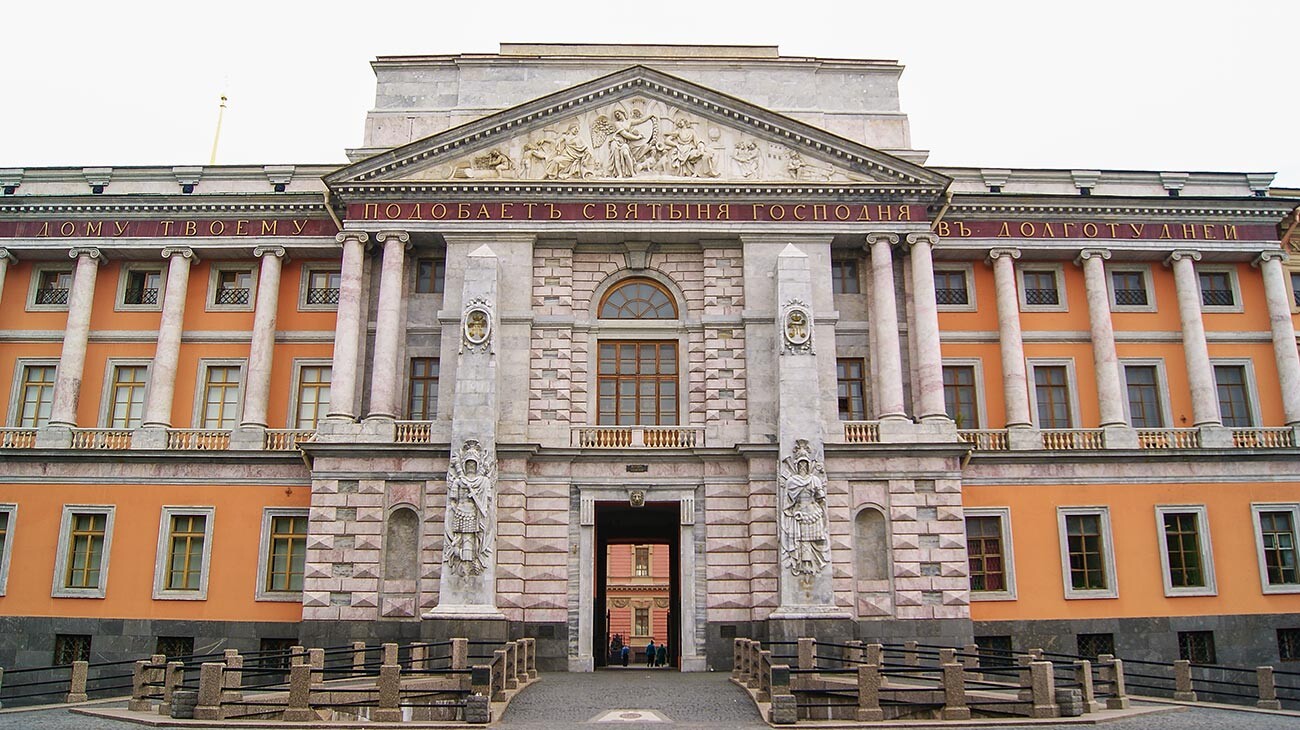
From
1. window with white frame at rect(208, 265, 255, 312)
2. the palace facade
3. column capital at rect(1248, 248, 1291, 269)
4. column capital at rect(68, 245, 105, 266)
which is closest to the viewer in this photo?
the palace facade

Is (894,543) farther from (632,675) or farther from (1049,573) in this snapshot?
(632,675)

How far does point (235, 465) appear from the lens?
35500 mm

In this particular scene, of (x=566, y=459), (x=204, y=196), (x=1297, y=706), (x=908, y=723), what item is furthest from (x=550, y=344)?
(x=1297, y=706)

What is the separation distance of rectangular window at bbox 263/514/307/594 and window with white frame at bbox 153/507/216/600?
1991 millimetres

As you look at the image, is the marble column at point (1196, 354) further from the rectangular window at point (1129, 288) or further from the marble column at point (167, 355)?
the marble column at point (167, 355)

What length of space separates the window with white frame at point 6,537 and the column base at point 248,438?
7693mm

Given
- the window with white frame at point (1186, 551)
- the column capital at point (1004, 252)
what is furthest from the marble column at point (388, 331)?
the window with white frame at point (1186, 551)

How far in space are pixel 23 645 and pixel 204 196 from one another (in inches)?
640

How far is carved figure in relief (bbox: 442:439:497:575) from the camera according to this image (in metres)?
31.4

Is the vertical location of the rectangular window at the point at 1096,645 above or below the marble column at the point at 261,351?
below

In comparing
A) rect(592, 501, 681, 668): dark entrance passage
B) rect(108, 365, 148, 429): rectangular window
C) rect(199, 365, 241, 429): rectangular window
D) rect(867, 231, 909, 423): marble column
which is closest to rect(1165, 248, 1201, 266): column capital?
rect(867, 231, 909, 423): marble column

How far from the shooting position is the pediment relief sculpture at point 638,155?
36.4 metres

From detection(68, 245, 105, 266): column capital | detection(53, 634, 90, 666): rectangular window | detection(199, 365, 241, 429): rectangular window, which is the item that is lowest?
detection(53, 634, 90, 666): rectangular window

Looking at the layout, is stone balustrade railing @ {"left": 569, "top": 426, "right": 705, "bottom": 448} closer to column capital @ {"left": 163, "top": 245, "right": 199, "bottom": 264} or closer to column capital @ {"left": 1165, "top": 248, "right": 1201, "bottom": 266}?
column capital @ {"left": 163, "top": 245, "right": 199, "bottom": 264}
